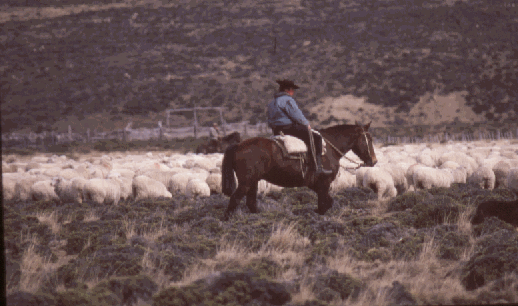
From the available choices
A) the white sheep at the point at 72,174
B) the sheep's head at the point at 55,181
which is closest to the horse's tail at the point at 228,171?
the sheep's head at the point at 55,181

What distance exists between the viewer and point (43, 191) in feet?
42.1

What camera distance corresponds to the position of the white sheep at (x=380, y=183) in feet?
41.9

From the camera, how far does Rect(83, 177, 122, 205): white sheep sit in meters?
12.3

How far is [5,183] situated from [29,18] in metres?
53.6

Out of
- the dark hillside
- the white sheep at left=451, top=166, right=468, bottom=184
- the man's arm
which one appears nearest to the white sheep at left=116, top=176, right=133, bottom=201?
the man's arm

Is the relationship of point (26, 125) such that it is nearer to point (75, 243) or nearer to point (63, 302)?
point (75, 243)

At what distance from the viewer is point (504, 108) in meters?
44.9

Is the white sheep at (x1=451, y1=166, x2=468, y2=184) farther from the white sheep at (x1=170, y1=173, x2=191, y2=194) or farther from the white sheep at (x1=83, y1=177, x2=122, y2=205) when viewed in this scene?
the white sheep at (x1=83, y1=177, x2=122, y2=205)

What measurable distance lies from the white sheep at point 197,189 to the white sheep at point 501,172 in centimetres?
721

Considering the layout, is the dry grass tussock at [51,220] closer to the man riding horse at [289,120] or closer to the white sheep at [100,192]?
the white sheep at [100,192]

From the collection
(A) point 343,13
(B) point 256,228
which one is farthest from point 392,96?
(B) point 256,228

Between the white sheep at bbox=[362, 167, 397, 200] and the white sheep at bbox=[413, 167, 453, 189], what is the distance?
636 mm

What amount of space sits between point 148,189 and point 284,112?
5083mm

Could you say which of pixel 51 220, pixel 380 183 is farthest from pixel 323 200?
pixel 51 220
